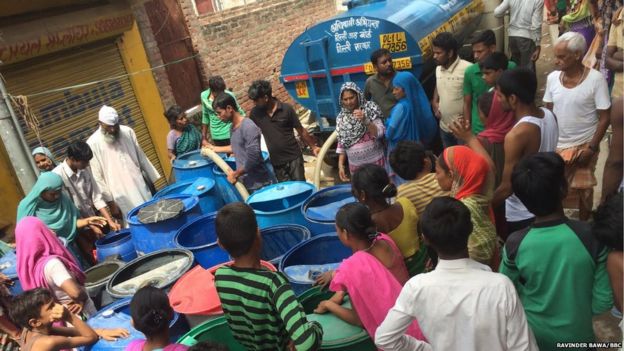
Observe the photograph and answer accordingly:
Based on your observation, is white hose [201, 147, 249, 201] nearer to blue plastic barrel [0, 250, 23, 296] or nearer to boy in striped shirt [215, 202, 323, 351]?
blue plastic barrel [0, 250, 23, 296]

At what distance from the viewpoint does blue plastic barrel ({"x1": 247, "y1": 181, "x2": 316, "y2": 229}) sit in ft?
10.6

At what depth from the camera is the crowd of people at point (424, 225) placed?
1.57 metres

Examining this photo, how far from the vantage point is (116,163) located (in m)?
4.44

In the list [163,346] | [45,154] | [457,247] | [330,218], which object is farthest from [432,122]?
[45,154]

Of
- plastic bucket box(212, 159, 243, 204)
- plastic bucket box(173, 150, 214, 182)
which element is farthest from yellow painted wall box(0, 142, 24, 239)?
plastic bucket box(212, 159, 243, 204)

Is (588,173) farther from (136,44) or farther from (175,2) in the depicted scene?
(175,2)

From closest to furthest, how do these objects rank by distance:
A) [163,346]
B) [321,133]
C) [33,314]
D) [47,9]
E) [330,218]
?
1. [163,346]
2. [33,314]
3. [330,218]
4. [47,9]
5. [321,133]

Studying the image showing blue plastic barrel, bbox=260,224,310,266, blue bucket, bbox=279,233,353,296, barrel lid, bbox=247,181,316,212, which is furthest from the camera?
barrel lid, bbox=247,181,316,212

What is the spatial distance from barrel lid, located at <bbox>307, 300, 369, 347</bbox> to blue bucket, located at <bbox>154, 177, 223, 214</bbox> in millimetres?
2010

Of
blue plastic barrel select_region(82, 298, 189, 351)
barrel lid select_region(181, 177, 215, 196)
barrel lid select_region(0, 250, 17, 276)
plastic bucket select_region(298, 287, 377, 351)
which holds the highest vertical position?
barrel lid select_region(181, 177, 215, 196)

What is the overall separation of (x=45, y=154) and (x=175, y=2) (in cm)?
423

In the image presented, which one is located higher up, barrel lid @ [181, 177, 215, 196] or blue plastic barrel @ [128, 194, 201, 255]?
barrel lid @ [181, 177, 215, 196]

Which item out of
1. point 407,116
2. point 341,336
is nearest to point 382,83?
point 407,116

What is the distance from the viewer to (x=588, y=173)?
9.93 feet
